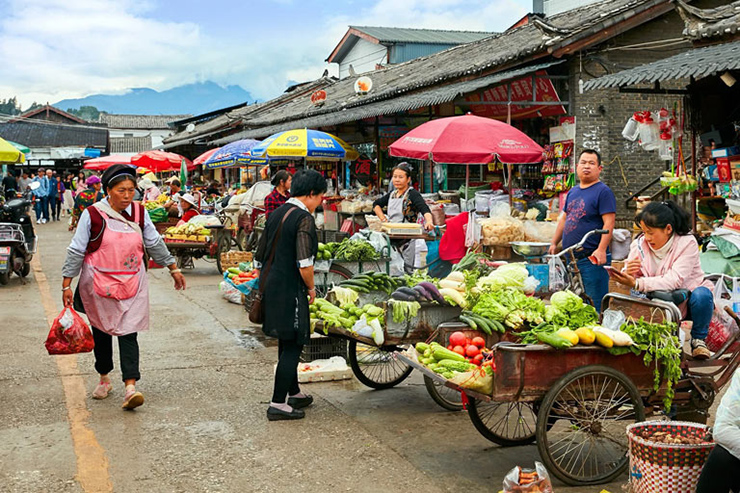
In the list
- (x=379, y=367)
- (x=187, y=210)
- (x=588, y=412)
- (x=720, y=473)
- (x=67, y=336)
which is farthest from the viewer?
(x=187, y=210)

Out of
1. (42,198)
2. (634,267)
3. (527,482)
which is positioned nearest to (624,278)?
(634,267)

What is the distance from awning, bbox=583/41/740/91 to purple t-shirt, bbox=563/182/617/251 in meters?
2.16

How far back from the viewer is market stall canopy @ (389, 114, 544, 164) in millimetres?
10539

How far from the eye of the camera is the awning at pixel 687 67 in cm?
827

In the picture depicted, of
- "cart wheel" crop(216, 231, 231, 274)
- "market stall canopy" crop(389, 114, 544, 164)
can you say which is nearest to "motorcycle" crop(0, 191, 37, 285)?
"cart wheel" crop(216, 231, 231, 274)

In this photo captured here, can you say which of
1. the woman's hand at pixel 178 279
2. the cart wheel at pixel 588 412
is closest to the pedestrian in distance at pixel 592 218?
the cart wheel at pixel 588 412

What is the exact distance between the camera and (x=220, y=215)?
1694cm

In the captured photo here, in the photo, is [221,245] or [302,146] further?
[302,146]

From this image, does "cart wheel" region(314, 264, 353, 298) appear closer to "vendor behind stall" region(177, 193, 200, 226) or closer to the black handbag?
the black handbag

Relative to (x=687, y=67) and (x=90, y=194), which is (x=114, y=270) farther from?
(x=90, y=194)

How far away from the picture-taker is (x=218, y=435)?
5664 mm

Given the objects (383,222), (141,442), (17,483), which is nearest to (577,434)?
(141,442)

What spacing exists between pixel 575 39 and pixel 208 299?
24.2 ft

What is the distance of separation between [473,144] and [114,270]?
575cm
